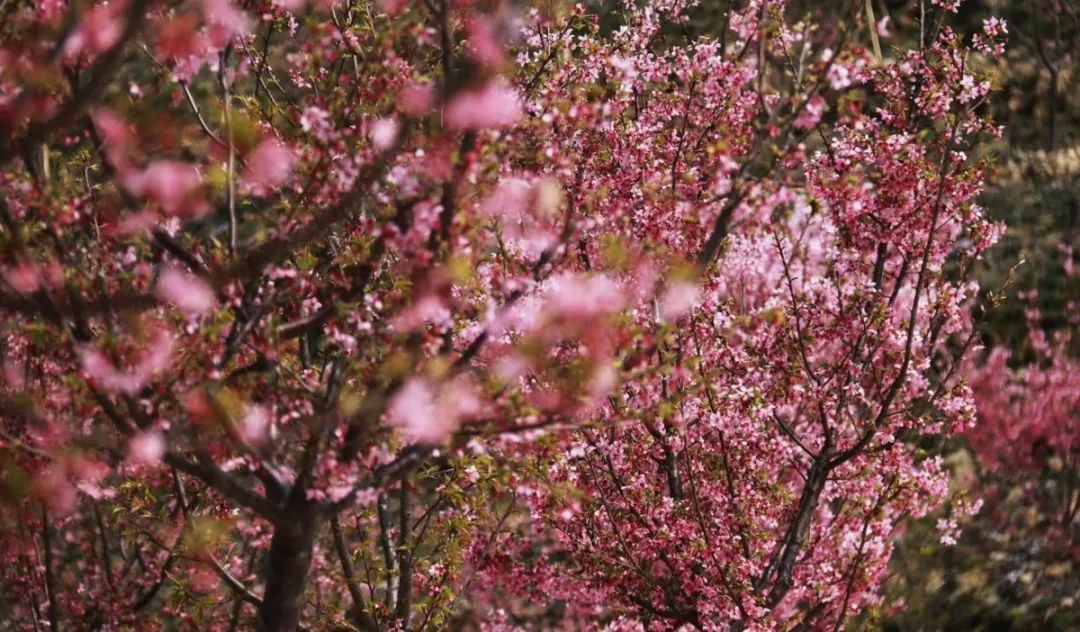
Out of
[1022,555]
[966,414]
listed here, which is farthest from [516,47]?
[1022,555]

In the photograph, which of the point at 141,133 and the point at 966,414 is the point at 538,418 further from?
the point at 966,414

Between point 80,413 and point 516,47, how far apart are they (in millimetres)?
4269

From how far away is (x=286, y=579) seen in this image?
519 centimetres

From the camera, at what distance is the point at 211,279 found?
4582mm

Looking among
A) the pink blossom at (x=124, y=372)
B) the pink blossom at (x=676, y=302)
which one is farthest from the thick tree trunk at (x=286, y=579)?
the pink blossom at (x=676, y=302)

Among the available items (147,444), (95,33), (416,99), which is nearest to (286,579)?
(147,444)

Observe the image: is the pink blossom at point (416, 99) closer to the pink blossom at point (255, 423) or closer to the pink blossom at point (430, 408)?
the pink blossom at point (430, 408)

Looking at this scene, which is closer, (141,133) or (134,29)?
(134,29)

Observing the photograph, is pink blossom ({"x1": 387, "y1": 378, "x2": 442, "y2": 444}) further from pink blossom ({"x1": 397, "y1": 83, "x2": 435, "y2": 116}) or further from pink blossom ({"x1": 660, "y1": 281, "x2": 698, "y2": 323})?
pink blossom ({"x1": 660, "y1": 281, "x2": 698, "y2": 323})

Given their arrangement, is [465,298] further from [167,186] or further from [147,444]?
[147,444]

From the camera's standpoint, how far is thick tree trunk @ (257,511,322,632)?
505 cm

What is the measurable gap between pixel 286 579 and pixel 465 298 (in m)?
1.71

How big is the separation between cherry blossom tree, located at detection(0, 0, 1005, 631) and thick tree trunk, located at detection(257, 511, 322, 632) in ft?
0.06

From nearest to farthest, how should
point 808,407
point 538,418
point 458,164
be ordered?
point 458,164 → point 538,418 → point 808,407
